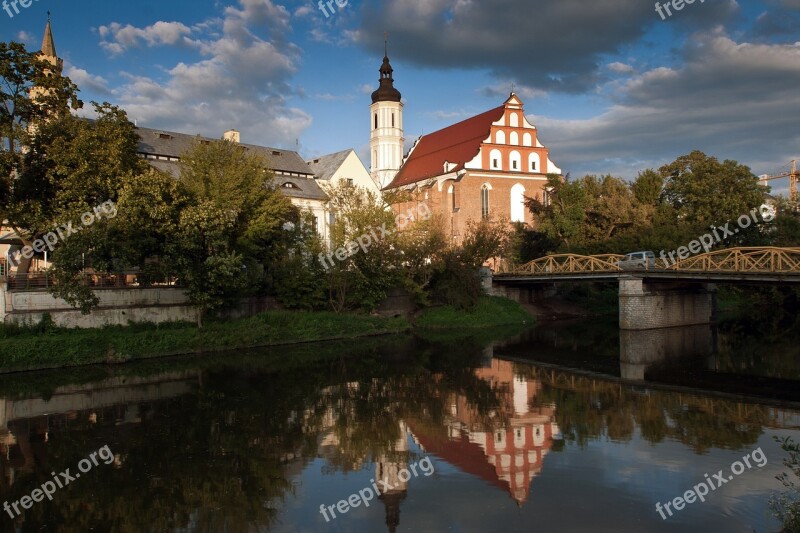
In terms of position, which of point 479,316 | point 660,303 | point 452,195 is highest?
point 452,195

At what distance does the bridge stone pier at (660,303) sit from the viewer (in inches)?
1393

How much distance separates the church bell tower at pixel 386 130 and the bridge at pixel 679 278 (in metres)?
29.5

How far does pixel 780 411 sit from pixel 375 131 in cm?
5717

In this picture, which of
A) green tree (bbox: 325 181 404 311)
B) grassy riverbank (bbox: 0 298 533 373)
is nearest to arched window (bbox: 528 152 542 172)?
grassy riverbank (bbox: 0 298 533 373)

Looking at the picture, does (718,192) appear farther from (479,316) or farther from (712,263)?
(479,316)

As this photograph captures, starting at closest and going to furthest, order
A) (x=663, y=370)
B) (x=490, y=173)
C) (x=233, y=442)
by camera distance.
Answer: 1. (x=233, y=442)
2. (x=663, y=370)
3. (x=490, y=173)

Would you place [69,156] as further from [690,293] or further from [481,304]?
[690,293]
